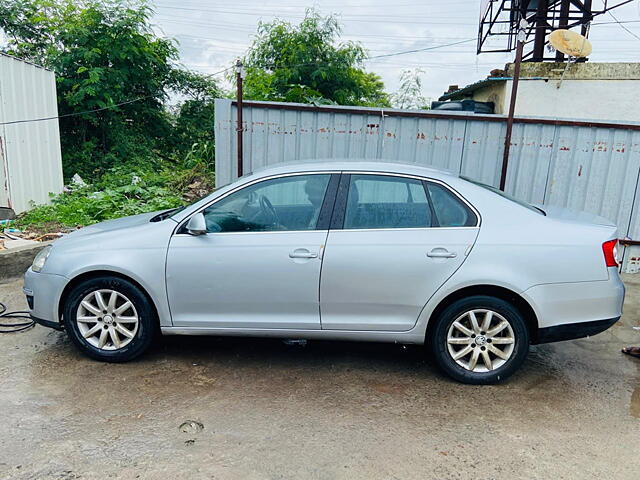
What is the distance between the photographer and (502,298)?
12.1 ft

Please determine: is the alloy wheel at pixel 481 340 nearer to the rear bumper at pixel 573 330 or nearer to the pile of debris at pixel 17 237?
the rear bumper at pixel 573 330

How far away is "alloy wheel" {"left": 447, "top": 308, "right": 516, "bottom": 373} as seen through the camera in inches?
144

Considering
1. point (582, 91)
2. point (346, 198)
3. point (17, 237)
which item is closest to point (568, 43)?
point (582, 91)

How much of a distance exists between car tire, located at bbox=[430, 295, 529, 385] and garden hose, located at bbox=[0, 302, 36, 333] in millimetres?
3725

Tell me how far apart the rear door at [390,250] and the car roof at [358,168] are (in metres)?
0.10

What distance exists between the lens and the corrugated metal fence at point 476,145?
651 centimetres

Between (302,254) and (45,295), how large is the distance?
2046 millimetres

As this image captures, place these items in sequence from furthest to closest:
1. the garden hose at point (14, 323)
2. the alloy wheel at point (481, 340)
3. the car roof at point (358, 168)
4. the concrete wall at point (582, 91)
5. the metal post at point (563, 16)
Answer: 1. the metal post at point (563, 16)
2. the concrete wall at point (582, 91)
3. the garden hose at point (14, 323)
4. the car roof at point (358, 168)
5. the alloy wheel at point (481, 340)

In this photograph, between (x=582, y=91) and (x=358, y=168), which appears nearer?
(x=358, y=168)

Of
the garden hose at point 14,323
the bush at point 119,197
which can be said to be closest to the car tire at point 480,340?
the garden hose at point 14,323

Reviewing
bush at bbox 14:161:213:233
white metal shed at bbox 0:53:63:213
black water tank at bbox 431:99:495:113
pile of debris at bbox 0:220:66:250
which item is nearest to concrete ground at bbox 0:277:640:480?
pile of debris at bbox 0:220:66:250

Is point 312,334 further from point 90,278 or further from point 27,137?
point 27,137

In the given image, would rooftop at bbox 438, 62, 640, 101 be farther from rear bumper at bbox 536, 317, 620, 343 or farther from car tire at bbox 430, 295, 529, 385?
car tire at bbox 430, 295, 529, 385

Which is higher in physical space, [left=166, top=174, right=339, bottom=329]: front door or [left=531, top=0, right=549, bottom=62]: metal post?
[left=531, top=0, right=549, bottom=62]: metal post
